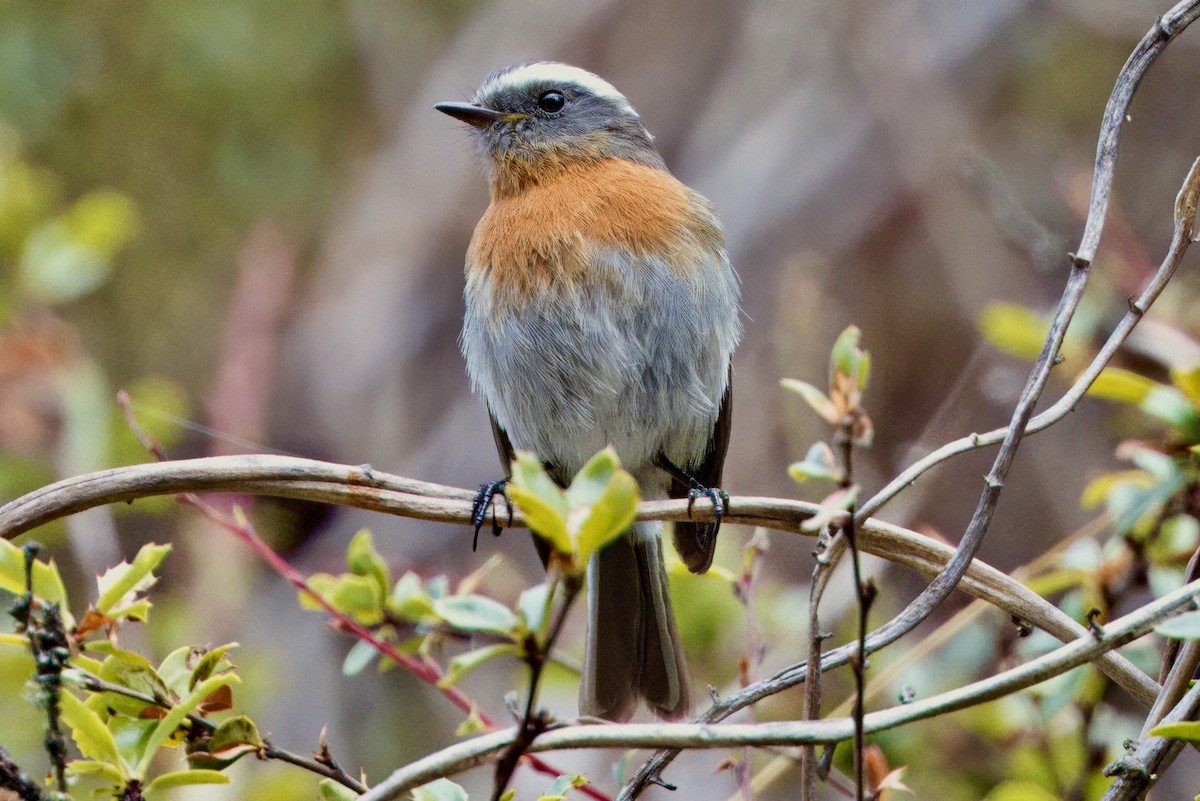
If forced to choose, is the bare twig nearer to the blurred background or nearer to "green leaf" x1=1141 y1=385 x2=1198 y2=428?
"green leaf" x1=1141 y1=385 x2=1198 y2=428

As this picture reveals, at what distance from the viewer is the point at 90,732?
1.38 meters

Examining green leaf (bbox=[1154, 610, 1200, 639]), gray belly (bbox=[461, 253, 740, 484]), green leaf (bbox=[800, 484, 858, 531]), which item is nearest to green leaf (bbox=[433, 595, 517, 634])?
green leaf (bbox=[800, 484, 858, 531])

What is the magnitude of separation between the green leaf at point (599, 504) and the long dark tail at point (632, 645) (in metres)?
1.55

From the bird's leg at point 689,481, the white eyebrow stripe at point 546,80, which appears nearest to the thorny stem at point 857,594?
the bird's leg at point 689,481

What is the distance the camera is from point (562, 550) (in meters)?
1.14

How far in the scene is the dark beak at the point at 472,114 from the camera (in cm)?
363

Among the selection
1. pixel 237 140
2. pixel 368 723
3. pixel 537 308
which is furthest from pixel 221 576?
pixel 237 140

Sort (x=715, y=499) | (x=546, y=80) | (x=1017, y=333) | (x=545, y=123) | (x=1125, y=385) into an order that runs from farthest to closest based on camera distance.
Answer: (x=546, y=80) → (x=545, y=123) → (x=1017, y=333) → (x=715, y=499) → (x=1125, y=385)

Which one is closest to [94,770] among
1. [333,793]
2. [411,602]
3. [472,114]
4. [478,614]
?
[333,793]

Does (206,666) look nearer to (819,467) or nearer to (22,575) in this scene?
(22,575)

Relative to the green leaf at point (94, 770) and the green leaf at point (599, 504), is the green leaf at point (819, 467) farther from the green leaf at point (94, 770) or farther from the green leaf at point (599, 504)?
the green leaf at point (94, 770)

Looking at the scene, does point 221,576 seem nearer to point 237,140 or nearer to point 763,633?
point 763,633

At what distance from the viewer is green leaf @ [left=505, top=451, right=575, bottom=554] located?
3.66 ft

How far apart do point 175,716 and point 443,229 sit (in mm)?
4861
